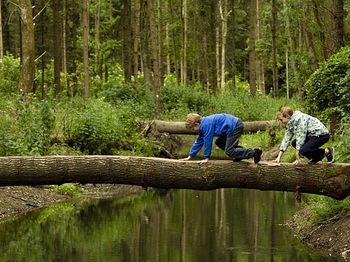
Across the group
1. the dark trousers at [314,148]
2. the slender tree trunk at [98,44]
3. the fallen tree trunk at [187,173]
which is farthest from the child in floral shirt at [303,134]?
the slender tree trunk at [98,44]

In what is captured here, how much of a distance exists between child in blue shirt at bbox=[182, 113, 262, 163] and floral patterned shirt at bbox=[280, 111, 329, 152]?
2.31 feet

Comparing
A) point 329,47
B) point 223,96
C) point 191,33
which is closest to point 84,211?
point 329,47

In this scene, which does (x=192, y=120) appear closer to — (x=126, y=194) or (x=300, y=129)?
(x=300, y=129)

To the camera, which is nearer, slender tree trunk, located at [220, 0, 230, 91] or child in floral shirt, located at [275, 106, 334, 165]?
child in floral shirt, located at [275, 106, 334, 165]

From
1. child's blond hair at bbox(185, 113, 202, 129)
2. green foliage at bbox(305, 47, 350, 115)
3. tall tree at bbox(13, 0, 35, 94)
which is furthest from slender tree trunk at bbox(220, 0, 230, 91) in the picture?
child's blond hair at bbox(185, 113, 202, 129)

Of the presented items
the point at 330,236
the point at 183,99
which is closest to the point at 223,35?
the point at 183,99

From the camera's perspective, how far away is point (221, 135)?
13.2m

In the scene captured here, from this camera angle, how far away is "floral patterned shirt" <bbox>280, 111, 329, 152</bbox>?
13.0 m

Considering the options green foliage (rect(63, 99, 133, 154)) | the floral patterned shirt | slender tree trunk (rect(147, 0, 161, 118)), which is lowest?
green foliage (rect(63, 99, 133, 154))

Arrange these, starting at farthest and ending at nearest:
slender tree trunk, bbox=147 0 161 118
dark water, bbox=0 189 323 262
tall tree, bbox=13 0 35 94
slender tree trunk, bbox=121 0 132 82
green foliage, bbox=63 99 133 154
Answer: slender tree trunk, bbox=121 0 132 82 < slender tree trunk, bbox=147 0 161 118 < tall tree, bbox=13 0 35 94 < green foliage, bbox=63 99 133 154 < dark water, bbox=0 189 323 262

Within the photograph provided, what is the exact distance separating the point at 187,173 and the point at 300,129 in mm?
2200

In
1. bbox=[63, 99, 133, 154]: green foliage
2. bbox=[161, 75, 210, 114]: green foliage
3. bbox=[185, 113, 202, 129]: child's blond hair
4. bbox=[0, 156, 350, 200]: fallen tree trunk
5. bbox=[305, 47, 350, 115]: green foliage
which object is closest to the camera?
bbox=[185, 113, 202, 129]: child's blond hair

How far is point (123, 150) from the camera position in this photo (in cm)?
2452

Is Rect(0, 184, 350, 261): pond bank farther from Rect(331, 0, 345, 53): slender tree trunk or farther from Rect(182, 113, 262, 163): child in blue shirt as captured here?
Rect(331, 0, 345, 53): slender tree trunk
